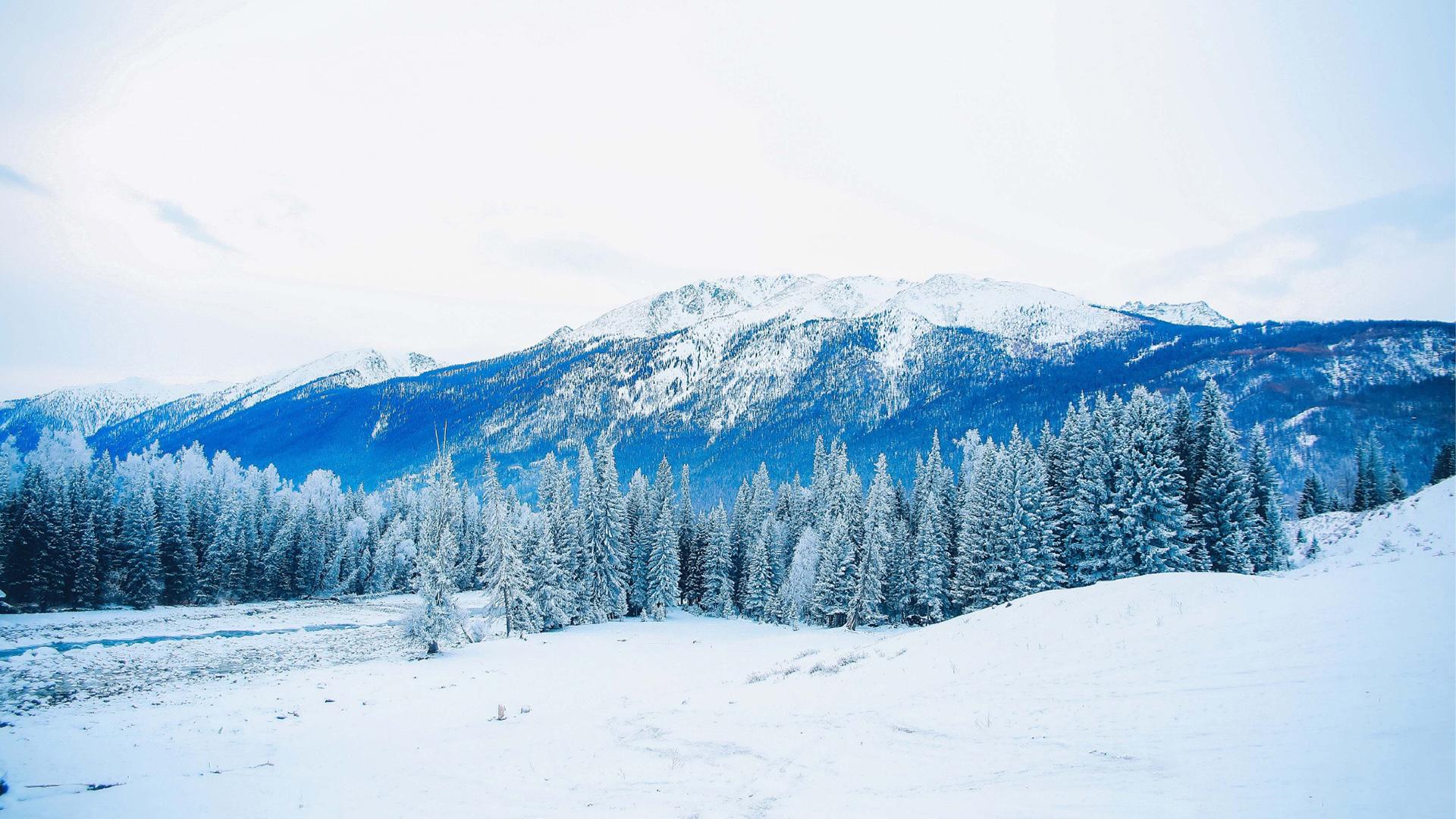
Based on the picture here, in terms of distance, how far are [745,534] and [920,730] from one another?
59793mm

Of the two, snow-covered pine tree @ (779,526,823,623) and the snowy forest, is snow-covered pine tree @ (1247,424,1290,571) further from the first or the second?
snow-covered pine tree @ (779,526,823,623)

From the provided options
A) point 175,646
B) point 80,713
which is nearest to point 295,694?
point 80,713

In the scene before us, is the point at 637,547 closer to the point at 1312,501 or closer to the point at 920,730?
the point at 920,730

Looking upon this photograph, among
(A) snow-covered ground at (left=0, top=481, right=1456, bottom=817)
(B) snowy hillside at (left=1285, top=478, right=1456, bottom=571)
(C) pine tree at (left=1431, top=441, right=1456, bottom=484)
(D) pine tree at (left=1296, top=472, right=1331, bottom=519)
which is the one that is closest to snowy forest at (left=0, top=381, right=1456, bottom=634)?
(D) pine tree at (left=1296, top=472, right=1331, bottom=519)

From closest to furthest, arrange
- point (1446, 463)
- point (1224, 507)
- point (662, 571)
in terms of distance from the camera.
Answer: point (1224, 507), point (1446, 463), point (662, 571)

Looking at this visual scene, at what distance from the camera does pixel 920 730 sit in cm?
1537

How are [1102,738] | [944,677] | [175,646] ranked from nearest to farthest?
1. [1102,738]
2. [944,677]
3. [175,646]

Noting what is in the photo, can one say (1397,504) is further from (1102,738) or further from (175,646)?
(175,646)

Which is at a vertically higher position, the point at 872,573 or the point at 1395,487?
the point at 1395,487

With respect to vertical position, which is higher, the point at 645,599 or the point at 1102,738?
the point at 1102,738

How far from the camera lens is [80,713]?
25891 mm

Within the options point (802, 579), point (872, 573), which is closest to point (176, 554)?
point (802, 579)

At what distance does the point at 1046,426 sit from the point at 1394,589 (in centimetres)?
3906

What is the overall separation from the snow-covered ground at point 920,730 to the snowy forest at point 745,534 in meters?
18.3
